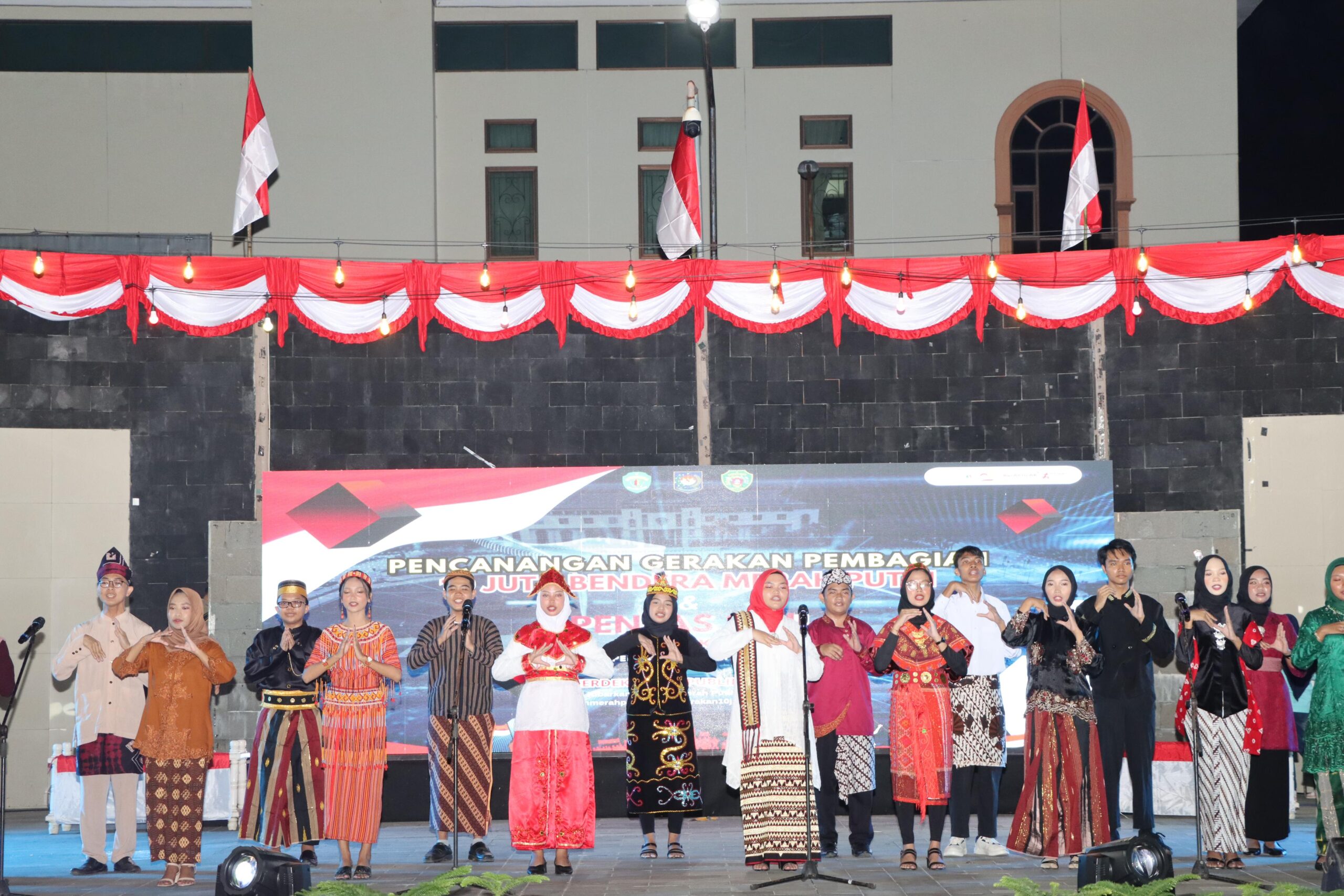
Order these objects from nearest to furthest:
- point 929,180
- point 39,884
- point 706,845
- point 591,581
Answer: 1. point 39,884
2. point 706,845
3. point 591,581
4. point 929,180

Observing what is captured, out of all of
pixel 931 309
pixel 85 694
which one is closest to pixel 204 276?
pixel 85 694

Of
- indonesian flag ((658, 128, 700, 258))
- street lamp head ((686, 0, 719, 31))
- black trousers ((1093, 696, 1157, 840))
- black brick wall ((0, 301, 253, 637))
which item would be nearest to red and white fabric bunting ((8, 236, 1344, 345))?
black brick wall ((0, 301, 253, 637))

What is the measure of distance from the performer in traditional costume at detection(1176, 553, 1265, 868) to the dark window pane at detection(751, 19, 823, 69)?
7627mm

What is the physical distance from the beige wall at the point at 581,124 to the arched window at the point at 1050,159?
0.10 meters

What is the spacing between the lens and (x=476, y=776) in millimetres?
6730

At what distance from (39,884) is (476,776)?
1997mm

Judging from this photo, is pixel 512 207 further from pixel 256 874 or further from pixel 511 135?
pixel 256 874

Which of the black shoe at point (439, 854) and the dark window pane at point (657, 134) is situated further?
the dark window pane at point (657, 134)

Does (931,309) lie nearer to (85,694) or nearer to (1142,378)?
(1142,378)

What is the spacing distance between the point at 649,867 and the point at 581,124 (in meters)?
8.12

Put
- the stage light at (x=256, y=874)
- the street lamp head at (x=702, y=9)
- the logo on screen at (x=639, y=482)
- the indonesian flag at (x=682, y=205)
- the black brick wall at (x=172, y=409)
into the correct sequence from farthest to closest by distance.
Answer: the indonesian flag at (x=682, y=205), the black brick wall at (x=172, y=409), the logo on screen at (x=639, y=482), the street lamp head at (x=702, y=9), the stage light at (x=256, y=874)

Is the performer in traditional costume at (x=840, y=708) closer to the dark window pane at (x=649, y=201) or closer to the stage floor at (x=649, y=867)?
the stage floor at (x=649, y=867)

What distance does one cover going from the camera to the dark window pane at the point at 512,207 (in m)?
13.0

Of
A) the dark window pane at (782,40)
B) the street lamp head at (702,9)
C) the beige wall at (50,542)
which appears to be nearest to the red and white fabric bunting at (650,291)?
the beige wall at (50,542)
